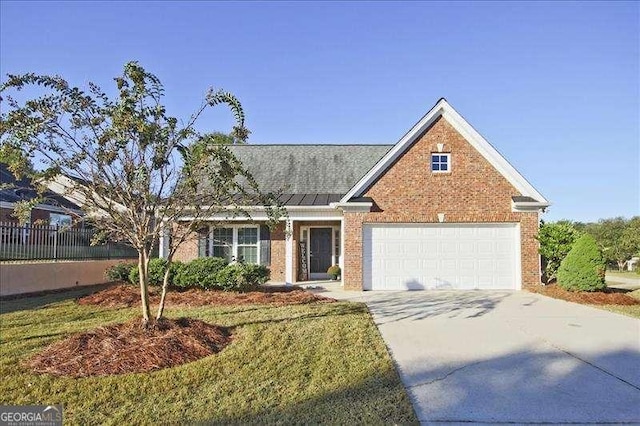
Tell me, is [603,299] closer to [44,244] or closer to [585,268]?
[585,268]

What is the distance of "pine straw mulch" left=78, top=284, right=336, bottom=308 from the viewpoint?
39.7 feet

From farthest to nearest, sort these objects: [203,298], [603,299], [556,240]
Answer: [556,240]
[603,299]
[203,298]

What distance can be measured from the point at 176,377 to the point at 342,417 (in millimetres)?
2406

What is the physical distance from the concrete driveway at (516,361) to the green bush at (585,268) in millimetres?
2006

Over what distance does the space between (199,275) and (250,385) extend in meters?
8.71

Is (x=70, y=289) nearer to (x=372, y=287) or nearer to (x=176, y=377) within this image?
(x=372, y=287)

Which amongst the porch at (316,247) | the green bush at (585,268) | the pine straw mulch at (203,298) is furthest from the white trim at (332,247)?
the green bush at (585,268)

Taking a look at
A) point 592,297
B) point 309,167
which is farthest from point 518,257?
point 309,167

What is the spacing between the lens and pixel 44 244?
48.7ft

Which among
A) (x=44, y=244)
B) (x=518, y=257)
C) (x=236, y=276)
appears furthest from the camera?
(x=518, y=257)

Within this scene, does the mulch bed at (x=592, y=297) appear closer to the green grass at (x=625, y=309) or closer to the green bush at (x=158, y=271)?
the green grass at (x=625, y=309)

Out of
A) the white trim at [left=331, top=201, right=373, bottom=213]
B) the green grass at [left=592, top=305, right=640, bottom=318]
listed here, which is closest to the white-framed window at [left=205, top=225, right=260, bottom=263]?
the white trim at [left=331, top=201, right=373, bottom=213]

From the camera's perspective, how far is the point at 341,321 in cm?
946

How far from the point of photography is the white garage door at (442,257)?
15711mm
